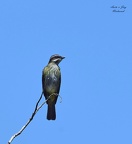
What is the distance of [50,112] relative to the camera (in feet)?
27.4

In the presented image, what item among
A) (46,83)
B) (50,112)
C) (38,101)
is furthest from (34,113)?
(46,83)

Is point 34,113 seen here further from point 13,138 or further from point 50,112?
point 50,112

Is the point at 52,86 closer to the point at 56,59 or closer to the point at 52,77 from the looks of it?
the point at 52,77

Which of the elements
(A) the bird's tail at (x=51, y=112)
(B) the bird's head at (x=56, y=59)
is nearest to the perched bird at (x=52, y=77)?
(B) the bird's head at (x=56, y=59)

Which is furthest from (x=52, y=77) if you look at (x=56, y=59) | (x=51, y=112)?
(x=51, y=112)

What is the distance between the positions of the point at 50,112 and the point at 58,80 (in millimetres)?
1078

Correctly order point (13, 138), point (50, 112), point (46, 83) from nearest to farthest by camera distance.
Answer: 1. point (13, 138)
2. point (50, 112)
3. point (46, 83)

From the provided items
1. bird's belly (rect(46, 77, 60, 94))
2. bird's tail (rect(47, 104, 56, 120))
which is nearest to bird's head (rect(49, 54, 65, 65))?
bird's belly (rect(46, 77, 60, 94))

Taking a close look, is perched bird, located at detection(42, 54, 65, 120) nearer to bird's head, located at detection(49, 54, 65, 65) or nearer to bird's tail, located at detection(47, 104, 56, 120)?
bird's head, located at detection(49, 54, 65, 65)

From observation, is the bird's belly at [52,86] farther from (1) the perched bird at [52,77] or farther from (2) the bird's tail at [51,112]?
(2) the bird's tail at [51,112]

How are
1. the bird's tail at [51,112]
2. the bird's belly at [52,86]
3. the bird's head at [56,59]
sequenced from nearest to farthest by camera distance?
1. the bird's tail at [51,112]
2. the bird's belly at [52,86]
3. the bird's head at [56,59]

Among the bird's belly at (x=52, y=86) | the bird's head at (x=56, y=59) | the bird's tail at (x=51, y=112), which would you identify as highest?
the bird's head at (x=56, y=59)

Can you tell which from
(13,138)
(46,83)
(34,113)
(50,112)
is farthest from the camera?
(46,83)

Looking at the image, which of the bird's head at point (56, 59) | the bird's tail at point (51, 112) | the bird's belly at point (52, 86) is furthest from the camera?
the bird's head at point (56, 59)
